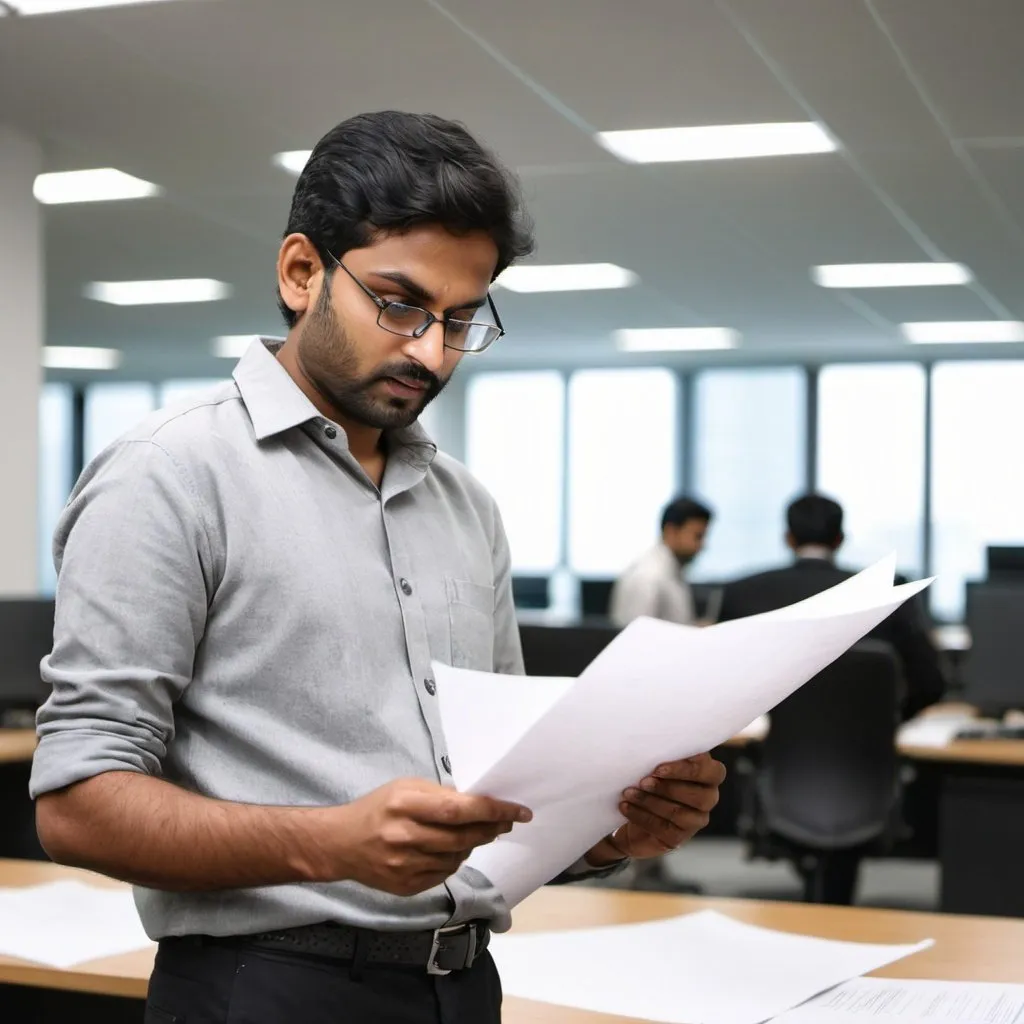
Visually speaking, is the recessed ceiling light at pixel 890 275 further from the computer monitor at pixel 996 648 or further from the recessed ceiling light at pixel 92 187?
the recessed ceiling light at pixel 92 187

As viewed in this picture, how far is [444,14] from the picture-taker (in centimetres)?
407

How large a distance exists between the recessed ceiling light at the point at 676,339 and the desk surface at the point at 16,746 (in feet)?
20.5

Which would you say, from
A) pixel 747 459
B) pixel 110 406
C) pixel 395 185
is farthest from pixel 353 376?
pixel 110 406

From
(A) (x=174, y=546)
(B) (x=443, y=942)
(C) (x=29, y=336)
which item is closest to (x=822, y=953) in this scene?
(B) (x=443, y=942)

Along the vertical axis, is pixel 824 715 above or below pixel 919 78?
below

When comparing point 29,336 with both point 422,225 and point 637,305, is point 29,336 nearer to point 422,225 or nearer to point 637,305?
point 637,305

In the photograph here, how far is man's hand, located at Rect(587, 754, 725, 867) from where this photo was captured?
3.61 ft

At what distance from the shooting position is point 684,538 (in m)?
6.50

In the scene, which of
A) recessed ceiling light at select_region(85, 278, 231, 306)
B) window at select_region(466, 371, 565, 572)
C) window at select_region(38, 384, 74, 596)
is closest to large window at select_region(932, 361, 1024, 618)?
window at select_region(466, 371, 565, 572)

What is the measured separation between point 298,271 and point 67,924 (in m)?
0.91

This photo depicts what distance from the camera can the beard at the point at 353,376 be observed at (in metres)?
1.15

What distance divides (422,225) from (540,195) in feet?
17.0

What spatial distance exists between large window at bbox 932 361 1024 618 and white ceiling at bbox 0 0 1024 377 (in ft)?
8.02

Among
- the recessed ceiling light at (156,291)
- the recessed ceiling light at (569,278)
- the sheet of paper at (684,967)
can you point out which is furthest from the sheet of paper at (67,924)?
the recessed ceiling light at (156,291)
